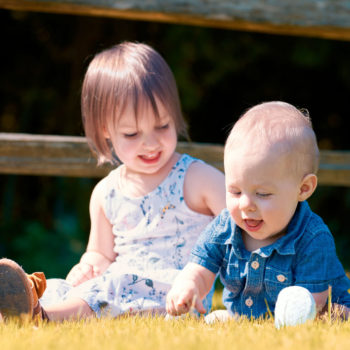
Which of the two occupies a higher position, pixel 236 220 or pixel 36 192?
pixel 236 220

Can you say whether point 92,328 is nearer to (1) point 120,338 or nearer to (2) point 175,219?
(1) point 120,338

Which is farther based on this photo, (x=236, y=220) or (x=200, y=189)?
(x=200, y=189)

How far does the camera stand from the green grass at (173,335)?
1.61 m

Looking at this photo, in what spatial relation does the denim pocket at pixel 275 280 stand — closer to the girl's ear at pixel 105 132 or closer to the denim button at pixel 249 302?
the denim button at pixel 249 302

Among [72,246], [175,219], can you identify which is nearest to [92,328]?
[175,219]

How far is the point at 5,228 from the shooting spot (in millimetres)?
5609

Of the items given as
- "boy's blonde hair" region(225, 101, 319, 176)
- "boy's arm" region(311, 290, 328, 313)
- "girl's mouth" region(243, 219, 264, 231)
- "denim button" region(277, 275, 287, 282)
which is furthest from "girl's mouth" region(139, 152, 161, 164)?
"boy's arm" region(311, 290, 328, 313)

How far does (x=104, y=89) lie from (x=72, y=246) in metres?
2.74

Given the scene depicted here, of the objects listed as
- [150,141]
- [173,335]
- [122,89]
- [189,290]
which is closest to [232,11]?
[122,89]

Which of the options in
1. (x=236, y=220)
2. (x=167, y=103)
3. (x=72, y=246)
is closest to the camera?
(x=236, y=220)

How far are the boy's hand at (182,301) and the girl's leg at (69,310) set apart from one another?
39 centimetres

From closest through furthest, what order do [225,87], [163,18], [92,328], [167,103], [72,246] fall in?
[92,328], [167,103], [163,18], [72,246], [225,87]

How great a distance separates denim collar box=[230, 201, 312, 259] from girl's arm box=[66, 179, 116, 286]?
85 cm

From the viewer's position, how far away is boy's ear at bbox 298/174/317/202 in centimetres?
224
